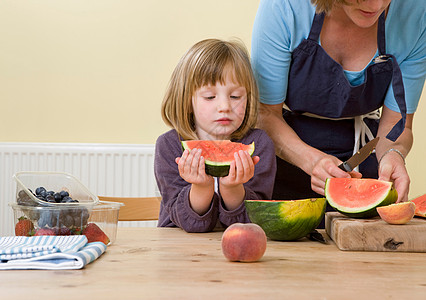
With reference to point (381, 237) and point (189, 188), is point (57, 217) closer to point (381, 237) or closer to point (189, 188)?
point (189, 188)

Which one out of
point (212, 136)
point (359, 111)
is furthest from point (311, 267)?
point (359, 111)

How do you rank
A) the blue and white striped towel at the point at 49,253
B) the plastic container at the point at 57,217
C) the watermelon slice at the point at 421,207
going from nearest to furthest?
the blue and white striped towel at the point at 49,253 < the plastic container at the point at 57,217 < the watermelon slice at the point at 421,207

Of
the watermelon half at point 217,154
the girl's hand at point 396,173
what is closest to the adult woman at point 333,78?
the girl's hand at point 396,173

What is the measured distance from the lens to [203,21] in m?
4.02

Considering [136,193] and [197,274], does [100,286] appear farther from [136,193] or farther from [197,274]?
[136,193]

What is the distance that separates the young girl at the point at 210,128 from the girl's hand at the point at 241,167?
0.11 meters

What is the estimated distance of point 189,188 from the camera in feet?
5.44

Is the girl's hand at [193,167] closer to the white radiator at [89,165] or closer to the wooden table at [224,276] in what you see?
the wooden table at [224,276]

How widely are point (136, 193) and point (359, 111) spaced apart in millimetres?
2298

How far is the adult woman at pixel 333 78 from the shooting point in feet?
6.10

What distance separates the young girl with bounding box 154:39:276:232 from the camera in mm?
1624

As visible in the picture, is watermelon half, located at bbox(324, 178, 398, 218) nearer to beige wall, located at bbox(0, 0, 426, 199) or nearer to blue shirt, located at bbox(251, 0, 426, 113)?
blue shirt, located at bbox(251, 0, 426, 113)

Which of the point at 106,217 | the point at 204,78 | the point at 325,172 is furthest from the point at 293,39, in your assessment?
the point at 106,217

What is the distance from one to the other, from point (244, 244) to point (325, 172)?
0.73 m
